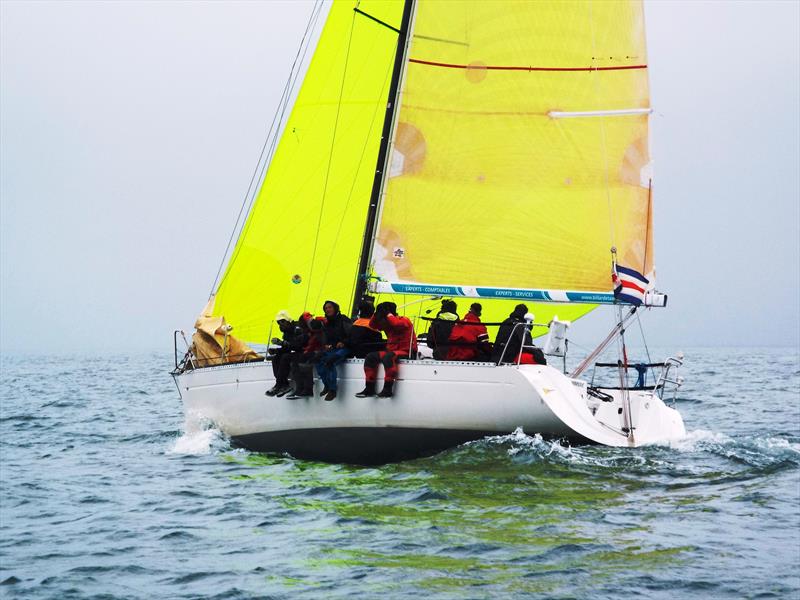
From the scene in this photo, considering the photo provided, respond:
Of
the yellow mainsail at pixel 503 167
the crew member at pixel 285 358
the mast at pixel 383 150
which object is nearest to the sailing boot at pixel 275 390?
the crew member at pixel 285 358

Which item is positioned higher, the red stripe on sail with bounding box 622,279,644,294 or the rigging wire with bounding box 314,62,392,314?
the rigging wire with bounding box 314,62,392,314

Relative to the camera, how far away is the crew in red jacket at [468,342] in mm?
13141

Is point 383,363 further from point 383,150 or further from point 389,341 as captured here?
point 383,150

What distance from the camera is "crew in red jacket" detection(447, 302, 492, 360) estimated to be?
13141 millimetres

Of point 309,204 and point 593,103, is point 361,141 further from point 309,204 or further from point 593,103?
point 593,103

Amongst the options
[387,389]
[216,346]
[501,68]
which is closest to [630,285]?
[501,68]

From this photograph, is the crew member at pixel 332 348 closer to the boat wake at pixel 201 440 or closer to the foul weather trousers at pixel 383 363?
the foul weather trousers at pixel 383 363

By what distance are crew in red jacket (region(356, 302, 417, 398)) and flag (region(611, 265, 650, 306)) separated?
3.18m

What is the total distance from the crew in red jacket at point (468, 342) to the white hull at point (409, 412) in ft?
2.17

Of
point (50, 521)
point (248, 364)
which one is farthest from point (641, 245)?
point (50, 521)

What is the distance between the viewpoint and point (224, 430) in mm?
14852

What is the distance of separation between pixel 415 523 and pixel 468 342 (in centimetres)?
382

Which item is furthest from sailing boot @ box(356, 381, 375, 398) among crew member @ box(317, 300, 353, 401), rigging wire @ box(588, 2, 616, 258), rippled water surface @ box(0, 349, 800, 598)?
rigging wire @ box(588, 2, 616, 258)

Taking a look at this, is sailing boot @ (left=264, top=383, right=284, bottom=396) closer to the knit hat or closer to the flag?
the knit hat
